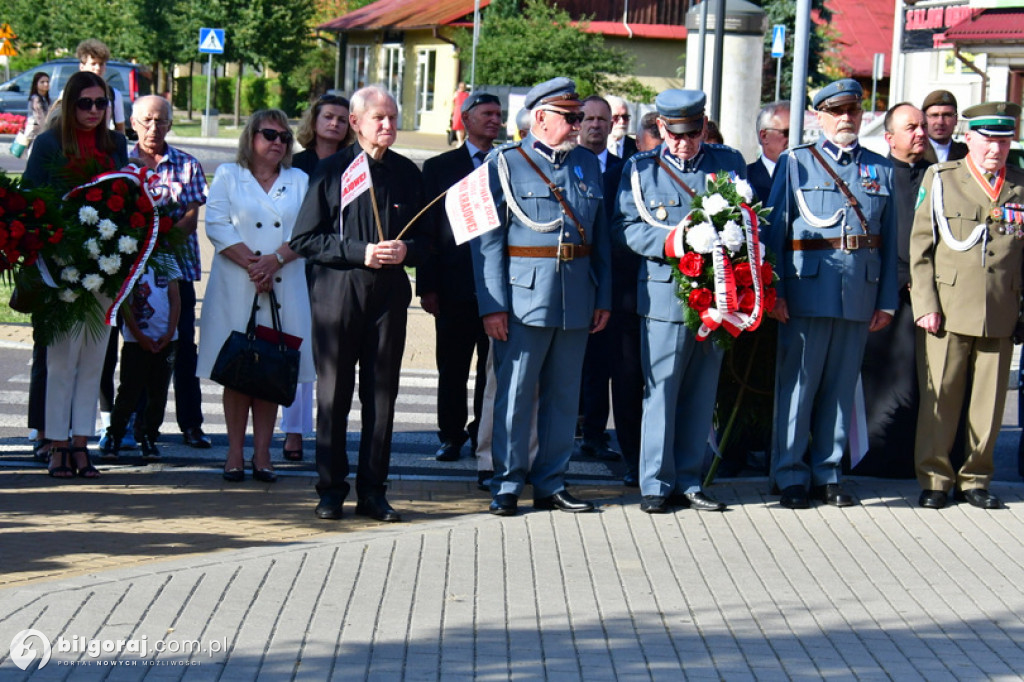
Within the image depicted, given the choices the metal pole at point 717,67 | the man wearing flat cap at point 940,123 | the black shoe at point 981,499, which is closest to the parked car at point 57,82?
Result: the metal pole at point 717,67

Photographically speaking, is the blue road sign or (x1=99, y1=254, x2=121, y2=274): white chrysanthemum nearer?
(x1=99, y1=254, x2=121, y2=274): white chrysanthemum

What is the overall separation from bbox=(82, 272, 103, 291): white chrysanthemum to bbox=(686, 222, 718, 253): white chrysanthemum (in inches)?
120

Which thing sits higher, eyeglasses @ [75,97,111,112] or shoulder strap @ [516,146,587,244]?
eyeglasses @ [75,97,111,112]

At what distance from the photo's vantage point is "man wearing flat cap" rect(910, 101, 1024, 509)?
25.0 feet

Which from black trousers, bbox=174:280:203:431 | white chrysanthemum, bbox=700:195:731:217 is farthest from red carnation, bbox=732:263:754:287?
black trousers, bbox=174:280:203:431

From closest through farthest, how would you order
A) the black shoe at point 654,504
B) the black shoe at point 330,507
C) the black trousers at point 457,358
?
the black shoe at point 330,507, the black shoe at point 654,504, the black trousers at point 457,358

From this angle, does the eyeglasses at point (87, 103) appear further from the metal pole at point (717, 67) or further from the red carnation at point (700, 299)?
the metal pole at point (717, 67)

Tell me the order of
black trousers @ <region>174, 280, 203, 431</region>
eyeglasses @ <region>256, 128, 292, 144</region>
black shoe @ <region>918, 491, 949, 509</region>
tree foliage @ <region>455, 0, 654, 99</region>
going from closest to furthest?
black shoe @ <region>918, 491, 949, 509</region>, eyeglasses @ <region>256, 128, 292, 144</region>, black trousers @ <region>174, 280, 203, 431</region>, tree foliage @ <region>455, 0, 654, 99</region>

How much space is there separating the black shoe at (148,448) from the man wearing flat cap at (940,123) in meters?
4.89

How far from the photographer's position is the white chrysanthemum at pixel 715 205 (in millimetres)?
7004

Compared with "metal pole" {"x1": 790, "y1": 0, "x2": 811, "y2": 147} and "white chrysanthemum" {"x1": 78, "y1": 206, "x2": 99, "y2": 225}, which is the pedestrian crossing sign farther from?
"white chrysanthemum" {"x1": 78, "y1": 206, "x2": 99, "y2": 225}

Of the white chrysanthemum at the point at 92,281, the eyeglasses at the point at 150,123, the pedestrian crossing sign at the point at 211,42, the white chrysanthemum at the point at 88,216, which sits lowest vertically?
the white chrysanthemum at the point at 92,281

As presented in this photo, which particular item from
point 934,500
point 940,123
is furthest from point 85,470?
point 940,123

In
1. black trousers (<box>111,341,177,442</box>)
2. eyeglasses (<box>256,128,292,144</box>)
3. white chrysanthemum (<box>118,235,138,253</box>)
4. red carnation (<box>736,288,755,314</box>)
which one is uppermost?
eyeglasses (<box>256,128,292,144</box>)
